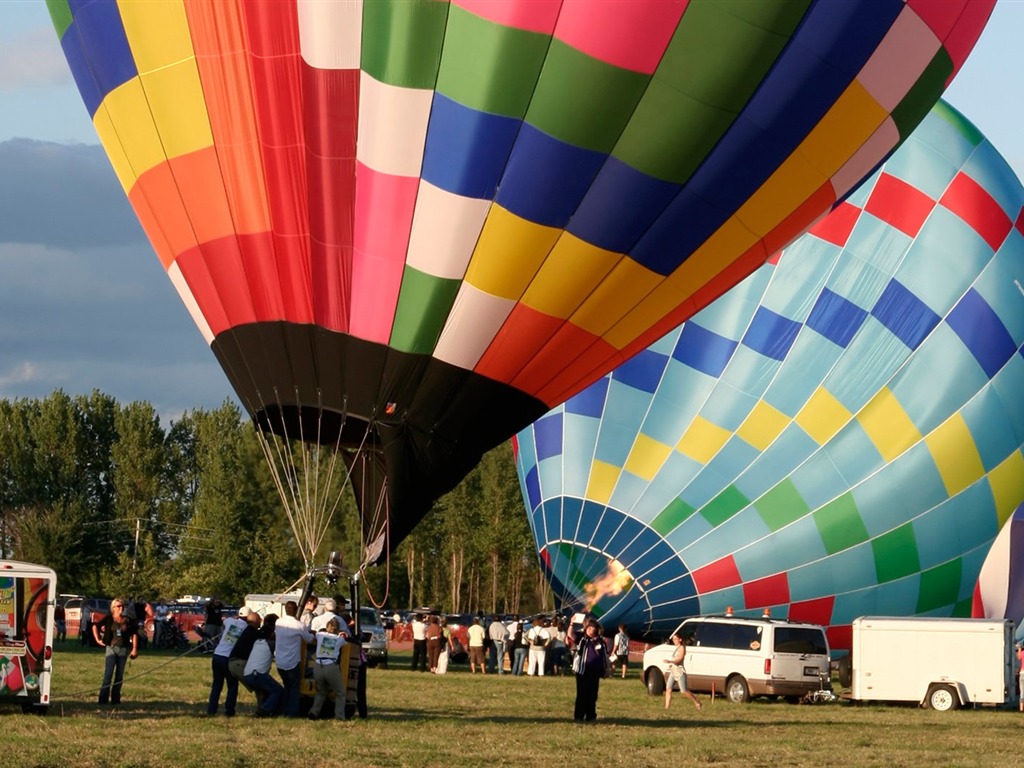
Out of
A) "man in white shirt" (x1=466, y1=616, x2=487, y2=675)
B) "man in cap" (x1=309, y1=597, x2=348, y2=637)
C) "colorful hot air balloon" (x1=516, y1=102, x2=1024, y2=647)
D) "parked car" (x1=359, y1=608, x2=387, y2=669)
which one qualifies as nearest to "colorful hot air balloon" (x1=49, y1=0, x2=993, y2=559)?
"man in cap" (x1=309, y1=597, x2=348, y2=637)

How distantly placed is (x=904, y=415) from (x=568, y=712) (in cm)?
741

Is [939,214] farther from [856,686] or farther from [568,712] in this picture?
[568,712]

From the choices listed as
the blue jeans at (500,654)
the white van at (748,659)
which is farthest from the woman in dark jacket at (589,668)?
the blue jeans at (500,654)

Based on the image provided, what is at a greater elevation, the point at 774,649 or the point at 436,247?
the point at 436,247

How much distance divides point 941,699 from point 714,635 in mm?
2861

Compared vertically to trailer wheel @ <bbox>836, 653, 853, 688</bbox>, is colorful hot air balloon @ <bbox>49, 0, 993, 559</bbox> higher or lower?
higher

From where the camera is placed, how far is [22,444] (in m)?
61.8

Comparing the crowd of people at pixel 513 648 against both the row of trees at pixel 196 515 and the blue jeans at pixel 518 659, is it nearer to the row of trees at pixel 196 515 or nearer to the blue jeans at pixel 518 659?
the blue jeans at pixel 518 659

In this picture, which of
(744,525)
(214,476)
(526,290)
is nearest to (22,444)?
(214,476)

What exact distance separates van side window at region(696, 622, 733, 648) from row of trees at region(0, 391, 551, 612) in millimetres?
33531

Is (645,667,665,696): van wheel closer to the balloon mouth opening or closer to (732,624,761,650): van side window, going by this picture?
(732,624,761,650): van side window

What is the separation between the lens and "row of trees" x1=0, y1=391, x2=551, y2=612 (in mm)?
53188

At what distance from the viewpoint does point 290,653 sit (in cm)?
1326

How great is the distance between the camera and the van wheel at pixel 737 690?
64.1ft
